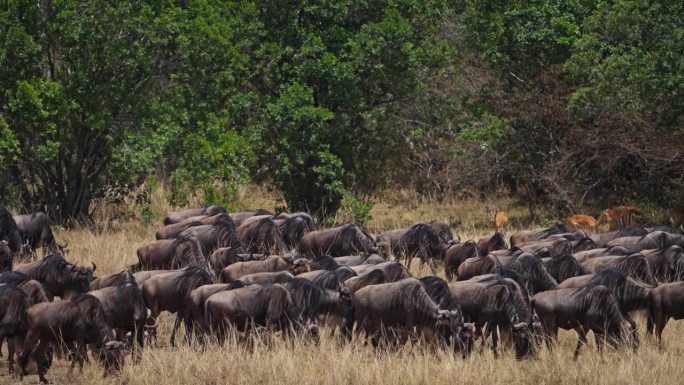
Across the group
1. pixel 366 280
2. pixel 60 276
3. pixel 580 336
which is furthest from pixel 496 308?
pixel 60 276

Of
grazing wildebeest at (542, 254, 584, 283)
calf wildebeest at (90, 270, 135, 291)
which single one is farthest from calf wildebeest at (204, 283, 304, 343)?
grazing wildebeest at (542, 254, 584, 283)

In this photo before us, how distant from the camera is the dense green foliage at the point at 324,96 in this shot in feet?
77.7

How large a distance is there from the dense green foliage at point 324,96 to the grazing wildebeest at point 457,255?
214 inches

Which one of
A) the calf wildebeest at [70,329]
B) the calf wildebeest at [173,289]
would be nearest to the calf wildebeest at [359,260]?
the calf wildebeest at [173,289]

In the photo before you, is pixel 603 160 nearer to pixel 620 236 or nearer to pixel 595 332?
pixel 620 236

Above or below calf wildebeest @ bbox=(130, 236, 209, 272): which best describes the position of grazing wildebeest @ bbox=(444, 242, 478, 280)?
below

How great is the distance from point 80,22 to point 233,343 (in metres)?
11.2

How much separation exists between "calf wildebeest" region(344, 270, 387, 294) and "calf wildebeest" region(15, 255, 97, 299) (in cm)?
357

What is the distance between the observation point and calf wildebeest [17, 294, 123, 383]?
45.2 ft

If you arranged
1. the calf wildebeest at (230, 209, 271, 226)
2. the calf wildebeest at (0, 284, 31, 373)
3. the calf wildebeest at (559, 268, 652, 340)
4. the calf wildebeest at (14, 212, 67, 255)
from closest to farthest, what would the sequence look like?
the calf wildebeest at (0, 284, 31, 373), the calf wildebeest at (559, 268, 652, 340), the calf wildebeest at (14, 212, 67, 255), the calf wildebeest at (230, 209, 271, 226)

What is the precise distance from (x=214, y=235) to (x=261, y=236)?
4.16ft

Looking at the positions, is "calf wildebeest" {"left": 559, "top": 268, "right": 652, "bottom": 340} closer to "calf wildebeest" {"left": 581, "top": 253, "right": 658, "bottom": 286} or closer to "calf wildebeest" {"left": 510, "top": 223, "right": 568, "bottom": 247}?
"calf wildebeest" {"left": 581, "top": 253, "right": 658, "bottom": 286}

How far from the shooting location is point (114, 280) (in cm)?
1603

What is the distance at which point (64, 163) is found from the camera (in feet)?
83.9
